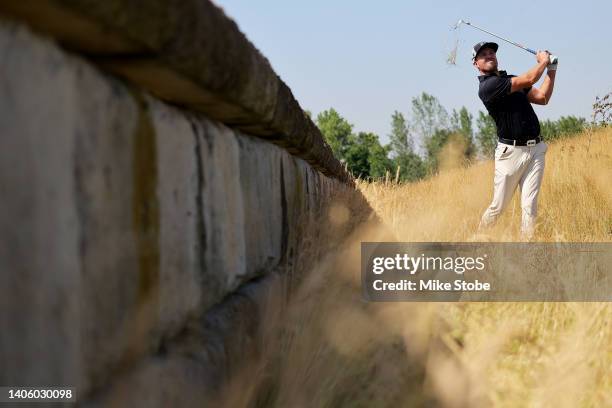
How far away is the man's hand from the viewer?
496 cm

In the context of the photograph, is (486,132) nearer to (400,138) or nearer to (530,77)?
(400,138)

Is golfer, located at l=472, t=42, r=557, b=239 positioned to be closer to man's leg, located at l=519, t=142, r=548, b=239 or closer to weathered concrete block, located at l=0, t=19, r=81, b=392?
man's leg, located at l=519, t=142, r=548, b=239

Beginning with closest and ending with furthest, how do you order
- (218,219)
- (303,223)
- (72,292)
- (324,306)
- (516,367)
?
(72,292)
(218,219)
(324,306)
(303,223)
(516,367)

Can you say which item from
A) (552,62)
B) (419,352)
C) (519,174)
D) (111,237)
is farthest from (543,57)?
(111,237)

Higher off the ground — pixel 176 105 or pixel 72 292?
pixel 176 105

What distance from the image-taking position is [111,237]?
834 millimetres

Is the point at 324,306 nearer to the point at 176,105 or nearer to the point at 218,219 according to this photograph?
the point at 218,219

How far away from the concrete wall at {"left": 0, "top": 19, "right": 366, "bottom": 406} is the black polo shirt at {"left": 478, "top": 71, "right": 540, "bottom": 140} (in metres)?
4.00

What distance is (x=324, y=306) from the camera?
6.85 ft

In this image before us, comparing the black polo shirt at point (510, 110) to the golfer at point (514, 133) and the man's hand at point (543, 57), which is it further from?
the man's hand at point (543, 57)

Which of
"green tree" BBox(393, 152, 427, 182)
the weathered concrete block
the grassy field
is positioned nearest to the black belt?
the grassy field

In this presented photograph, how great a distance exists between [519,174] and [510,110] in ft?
1.64

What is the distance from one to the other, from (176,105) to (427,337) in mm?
1707

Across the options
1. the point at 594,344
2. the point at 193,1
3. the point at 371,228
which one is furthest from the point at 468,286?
the point at 193,1
